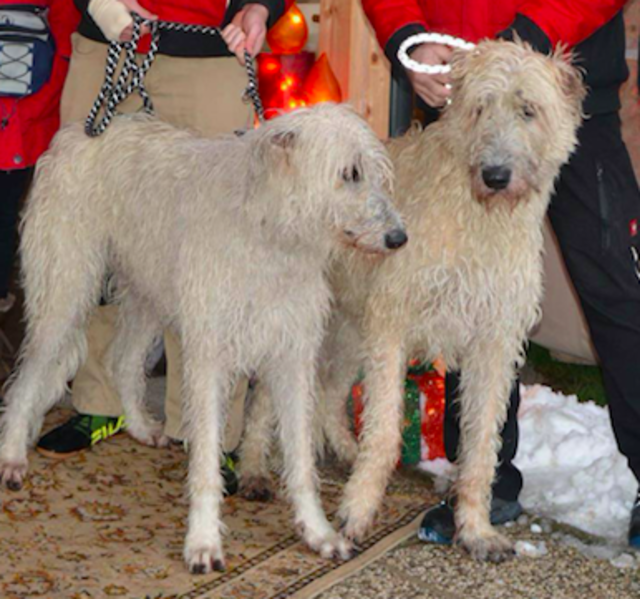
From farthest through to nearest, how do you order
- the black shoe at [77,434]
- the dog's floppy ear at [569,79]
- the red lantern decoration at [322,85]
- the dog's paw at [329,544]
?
the red lantern decoration at [322,85] → the black shoe at [77,434] → the dog's paw at [329,544] → the dog's floppy ear at [569,79]

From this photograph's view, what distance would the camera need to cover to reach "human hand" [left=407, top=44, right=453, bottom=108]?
11.5 ft

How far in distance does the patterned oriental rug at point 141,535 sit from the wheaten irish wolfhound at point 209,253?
0.11 m

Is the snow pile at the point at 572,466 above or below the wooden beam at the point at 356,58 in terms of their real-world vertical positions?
below

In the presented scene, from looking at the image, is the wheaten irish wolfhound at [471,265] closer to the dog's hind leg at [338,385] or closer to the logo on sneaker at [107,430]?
the dog's hind leg at [338,385]

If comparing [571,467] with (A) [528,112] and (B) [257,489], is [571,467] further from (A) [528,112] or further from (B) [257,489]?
(A) [528,112]

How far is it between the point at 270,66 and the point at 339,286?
2528 mm

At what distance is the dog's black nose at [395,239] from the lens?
321 centimetres

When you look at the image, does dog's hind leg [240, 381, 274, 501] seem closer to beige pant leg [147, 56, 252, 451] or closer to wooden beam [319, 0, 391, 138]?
beige pant leg [147, 56, 252, 451]

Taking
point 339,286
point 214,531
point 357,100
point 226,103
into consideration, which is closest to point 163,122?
point 226,103

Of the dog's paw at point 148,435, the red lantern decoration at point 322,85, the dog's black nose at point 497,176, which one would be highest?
the dog's black nose at point 497,176


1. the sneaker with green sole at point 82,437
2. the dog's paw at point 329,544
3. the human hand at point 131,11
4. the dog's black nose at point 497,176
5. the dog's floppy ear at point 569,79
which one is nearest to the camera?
the dog's black nose at point 497,176

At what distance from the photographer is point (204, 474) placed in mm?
3588

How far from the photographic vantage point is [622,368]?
12.4 ft

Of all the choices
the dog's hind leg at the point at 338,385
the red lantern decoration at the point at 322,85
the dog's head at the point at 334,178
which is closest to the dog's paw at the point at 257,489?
the dog's hind leg at the point at 338,385
